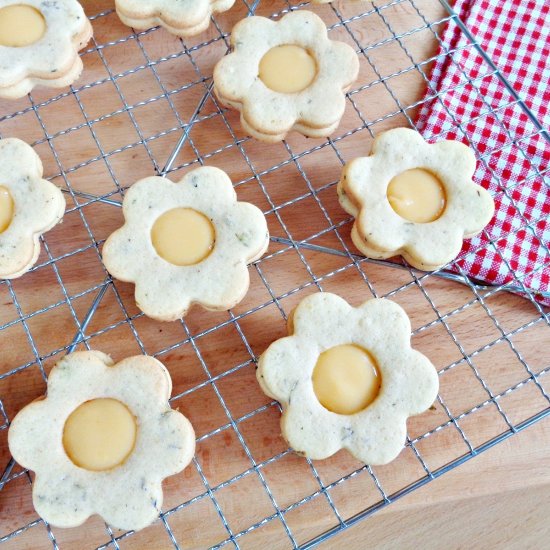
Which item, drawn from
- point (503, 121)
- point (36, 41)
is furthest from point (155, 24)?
point (503, 121)

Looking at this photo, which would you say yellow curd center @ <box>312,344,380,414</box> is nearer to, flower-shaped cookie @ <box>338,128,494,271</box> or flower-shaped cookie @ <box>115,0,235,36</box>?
flower-shaped cookie @ <box>338,128,494,271</box>

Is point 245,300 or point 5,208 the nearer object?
point 5,208

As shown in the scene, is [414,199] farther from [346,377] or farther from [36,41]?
[36,41]

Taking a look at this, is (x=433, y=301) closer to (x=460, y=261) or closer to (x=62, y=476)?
(x=460, y=261)

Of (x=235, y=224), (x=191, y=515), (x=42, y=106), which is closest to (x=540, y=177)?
(x=235, y=224)

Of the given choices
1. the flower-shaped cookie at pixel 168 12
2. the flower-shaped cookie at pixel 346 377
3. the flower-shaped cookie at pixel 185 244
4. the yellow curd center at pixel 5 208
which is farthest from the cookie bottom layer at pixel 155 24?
the flower-shaped cookie at pixel 346 377

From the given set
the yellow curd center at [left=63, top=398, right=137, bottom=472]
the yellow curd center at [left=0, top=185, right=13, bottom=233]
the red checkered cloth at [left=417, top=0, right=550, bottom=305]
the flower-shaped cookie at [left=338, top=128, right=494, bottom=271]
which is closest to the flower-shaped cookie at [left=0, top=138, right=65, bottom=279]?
the yellow curd center at [left=0, top=185, right=13, bottom=233]
